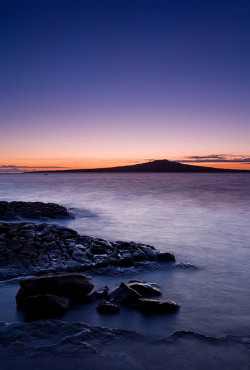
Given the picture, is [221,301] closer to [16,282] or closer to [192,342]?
[192,342]

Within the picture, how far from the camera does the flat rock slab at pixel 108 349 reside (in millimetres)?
4785

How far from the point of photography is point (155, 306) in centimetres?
657

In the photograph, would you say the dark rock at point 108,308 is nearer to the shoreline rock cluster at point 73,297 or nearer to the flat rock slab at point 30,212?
the shoreline rock cluster at point 73,297

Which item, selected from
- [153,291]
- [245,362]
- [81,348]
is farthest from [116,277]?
[245,362]

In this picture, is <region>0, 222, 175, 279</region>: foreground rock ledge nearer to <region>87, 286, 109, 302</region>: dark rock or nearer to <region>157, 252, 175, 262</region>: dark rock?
<region>157, 252, 175, 262</region>: dark rock

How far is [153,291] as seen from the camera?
752cm

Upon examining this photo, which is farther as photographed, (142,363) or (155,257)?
(155,257)

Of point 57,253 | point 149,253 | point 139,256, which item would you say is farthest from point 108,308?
point 149,253

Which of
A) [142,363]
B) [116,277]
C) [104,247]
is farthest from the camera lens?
[104,247]

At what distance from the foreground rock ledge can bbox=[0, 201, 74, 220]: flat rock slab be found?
352 inches

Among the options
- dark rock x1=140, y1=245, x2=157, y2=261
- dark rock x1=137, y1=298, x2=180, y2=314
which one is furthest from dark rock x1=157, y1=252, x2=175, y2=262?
dark rock x1=137, y1=298, x2=180, y2=314

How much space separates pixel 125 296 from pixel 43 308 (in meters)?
1.75

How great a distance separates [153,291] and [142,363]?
273 centimetres

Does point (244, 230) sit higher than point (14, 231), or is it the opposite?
point (14, 231)
